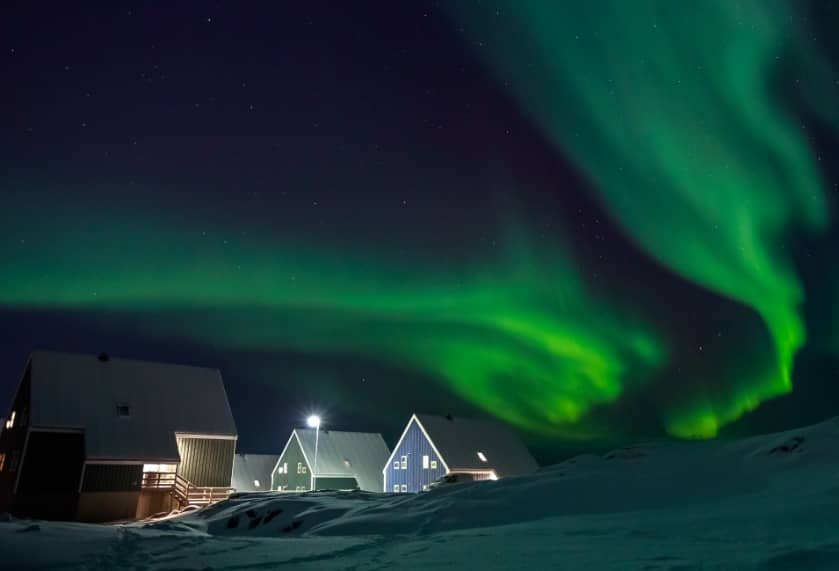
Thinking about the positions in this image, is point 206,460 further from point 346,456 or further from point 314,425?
point 346,456

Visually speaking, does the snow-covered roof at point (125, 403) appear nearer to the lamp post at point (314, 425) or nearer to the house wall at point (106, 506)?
the house wall at point (106, 506)

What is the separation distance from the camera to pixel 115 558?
11.6 m

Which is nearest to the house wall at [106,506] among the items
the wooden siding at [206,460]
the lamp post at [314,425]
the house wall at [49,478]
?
the house wall at [49,478]

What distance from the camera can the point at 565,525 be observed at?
11.6m

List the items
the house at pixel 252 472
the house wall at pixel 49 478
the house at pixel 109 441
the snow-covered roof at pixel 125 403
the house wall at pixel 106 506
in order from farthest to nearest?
the house at pixel 252 472, the snow-covered roof at pixel 125 403, the house at pixel 109 441, the house wall at pixel 106 506, the house wall at pixel 49 478

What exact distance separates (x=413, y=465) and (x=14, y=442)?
29.7m

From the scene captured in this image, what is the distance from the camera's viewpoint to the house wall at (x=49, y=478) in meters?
31.3

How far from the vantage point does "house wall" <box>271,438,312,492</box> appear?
59.3 m

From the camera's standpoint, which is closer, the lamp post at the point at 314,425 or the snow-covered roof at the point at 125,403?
the snow-covered roof at the point at 125,403

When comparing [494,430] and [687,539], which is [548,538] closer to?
[687,539]

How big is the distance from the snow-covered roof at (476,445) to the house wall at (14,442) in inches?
1157

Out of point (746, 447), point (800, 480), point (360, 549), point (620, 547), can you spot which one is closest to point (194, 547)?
point (360, 549)

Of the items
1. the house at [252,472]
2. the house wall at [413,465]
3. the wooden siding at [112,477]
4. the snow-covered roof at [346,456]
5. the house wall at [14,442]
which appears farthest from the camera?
the house at [252,472]

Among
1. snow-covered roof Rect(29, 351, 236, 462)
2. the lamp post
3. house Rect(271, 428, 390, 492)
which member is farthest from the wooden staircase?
house Rect(271, 428, 390, 492)
